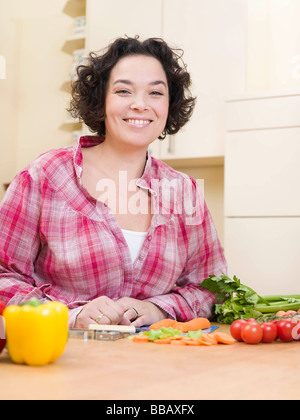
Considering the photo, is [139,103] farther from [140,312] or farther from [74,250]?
[140,312]

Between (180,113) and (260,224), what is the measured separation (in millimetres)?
1031

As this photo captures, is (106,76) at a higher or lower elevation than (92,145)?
higher

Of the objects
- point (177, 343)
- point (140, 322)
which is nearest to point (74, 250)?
point (140, 322)

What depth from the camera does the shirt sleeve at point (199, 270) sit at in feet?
5.08

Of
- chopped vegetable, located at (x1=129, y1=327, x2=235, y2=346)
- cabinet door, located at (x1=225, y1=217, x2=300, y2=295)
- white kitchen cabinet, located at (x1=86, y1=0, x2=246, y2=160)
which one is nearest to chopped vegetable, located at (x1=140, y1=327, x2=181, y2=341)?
chopped vegetable, located at (x1=129, y1=327, x2=235, y2=346)

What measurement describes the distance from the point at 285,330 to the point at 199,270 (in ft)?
1.81

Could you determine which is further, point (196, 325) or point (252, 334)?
point (196, 325)

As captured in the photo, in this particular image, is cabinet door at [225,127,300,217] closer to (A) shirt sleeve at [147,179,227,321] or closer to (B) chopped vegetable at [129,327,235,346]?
(A) shirt sleeve at [147,179,227,321]

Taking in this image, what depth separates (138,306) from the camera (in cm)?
141

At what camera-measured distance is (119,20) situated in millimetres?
3393

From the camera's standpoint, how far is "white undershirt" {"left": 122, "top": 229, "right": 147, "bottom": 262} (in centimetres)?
153

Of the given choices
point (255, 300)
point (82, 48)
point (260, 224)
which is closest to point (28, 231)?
point (255, 300)

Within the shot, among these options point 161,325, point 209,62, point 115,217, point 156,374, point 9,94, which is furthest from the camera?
point 9,94

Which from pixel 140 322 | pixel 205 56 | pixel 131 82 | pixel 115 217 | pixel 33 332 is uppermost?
pixel 205 56
